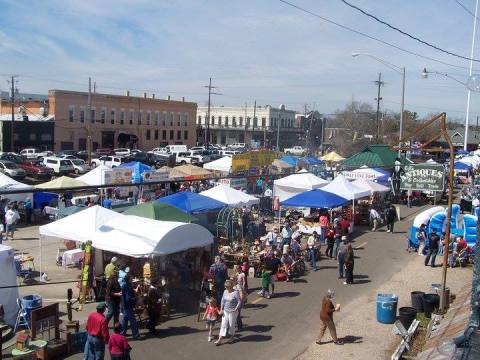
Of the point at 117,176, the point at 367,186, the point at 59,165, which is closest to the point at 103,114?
the point at 59,165

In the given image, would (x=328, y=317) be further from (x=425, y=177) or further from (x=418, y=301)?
(x=425, y=177)

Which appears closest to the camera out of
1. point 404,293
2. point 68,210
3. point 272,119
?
point 404,293

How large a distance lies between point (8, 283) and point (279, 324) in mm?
6221

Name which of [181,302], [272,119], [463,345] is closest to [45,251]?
[181,302]

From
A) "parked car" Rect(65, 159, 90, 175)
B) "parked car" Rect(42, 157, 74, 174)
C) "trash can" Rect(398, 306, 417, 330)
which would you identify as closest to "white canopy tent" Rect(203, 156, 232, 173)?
"parked car" Rect(65, 159, 90, 175)

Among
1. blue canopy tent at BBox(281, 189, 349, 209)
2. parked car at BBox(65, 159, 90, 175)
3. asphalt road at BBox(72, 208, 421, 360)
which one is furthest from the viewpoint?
parked car at BBox(65, 159, 90, 175)

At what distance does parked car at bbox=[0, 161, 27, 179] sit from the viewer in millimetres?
40625

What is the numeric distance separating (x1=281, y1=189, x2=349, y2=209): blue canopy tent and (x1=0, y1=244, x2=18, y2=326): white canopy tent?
41.5 ft

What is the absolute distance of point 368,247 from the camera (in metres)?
22.2

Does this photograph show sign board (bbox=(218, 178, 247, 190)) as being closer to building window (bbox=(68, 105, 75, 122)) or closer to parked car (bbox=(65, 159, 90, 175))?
parked car (bbox=(65, 159, 90, 175))

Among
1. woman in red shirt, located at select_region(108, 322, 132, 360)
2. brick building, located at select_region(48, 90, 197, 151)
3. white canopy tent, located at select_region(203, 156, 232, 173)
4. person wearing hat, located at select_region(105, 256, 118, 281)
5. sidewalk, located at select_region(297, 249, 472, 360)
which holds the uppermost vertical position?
brick building, located at select_region(48, 90, 197, 151)

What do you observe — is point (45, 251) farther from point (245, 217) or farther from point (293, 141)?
point (293, 141)

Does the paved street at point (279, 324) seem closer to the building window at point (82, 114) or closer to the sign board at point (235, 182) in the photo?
the sign board at point (235, 182)

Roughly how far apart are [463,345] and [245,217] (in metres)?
14.5
